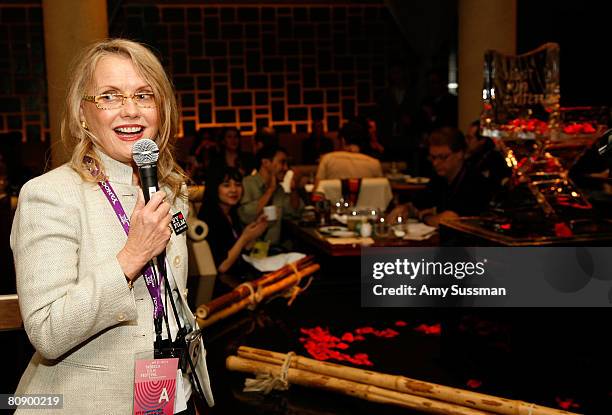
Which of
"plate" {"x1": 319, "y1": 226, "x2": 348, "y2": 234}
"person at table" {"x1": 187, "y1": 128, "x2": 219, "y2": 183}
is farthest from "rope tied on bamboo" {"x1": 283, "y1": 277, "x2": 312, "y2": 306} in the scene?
"person at table" {"x1": 187, "y1": 128, "x2": 219, "y2": 183}

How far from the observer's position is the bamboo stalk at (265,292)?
2875mm

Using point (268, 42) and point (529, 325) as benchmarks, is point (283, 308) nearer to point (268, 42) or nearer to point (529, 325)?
point (529, 325)

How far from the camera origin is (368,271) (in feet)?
12.4

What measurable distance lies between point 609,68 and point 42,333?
919 centimetres

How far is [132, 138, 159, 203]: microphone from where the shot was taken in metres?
1.39

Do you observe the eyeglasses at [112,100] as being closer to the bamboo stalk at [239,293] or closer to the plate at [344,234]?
the bamboo stalk at [239,293]

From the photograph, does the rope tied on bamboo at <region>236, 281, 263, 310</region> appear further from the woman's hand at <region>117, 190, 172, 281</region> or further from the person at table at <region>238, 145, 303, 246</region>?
the person at table at <region>238, 145, 303, 246</region>

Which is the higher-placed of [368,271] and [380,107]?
[380,107]

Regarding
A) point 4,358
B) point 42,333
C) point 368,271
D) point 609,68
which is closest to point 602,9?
point 609,68

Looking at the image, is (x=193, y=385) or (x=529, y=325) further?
(x=529, y=325)

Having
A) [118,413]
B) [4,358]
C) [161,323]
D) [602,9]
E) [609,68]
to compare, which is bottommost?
[4,358]

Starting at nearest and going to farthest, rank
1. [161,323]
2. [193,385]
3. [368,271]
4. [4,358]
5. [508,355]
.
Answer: [161,323] → [193,385] → [508,355] → [4,358] → [368,271]

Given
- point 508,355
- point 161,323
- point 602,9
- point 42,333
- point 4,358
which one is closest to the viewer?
point 42,333

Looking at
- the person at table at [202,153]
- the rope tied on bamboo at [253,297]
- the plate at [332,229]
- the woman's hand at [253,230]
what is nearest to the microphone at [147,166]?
the rope tied on bamboo at [253,297]
